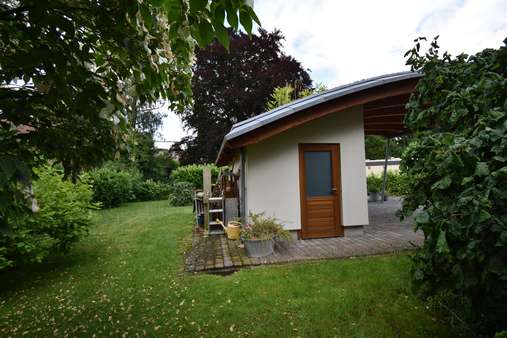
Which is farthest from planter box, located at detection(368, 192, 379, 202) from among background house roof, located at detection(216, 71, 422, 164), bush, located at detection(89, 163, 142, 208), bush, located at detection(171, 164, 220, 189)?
bush, located at detection(89, 163, 142, 208)

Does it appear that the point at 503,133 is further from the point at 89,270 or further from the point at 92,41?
the point at 89,270

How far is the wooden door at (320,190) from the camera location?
18.3 feet

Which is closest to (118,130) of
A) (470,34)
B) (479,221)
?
(479,221)

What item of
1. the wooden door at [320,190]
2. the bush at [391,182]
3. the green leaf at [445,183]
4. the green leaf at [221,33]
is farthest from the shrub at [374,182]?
the green leaf at [221,33]

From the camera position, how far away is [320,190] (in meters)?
5.67

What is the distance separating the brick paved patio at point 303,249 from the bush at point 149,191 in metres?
10.3

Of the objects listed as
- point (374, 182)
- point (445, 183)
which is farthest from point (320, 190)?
point (374, 182)

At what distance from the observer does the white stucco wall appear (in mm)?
5480

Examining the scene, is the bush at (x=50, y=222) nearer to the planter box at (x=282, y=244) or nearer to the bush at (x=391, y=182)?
the planter box at (x=282, y=244)

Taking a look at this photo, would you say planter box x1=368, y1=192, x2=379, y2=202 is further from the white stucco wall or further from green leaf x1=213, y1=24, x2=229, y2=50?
green leaf x1=213, y1=24, x2=229, y2=50

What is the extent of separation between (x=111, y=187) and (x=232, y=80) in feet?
31.4

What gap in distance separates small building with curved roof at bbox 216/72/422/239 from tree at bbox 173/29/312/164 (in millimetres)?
10700

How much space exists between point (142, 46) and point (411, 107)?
2.59 meters

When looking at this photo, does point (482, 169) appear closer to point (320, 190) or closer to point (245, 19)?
point (245, 19)
